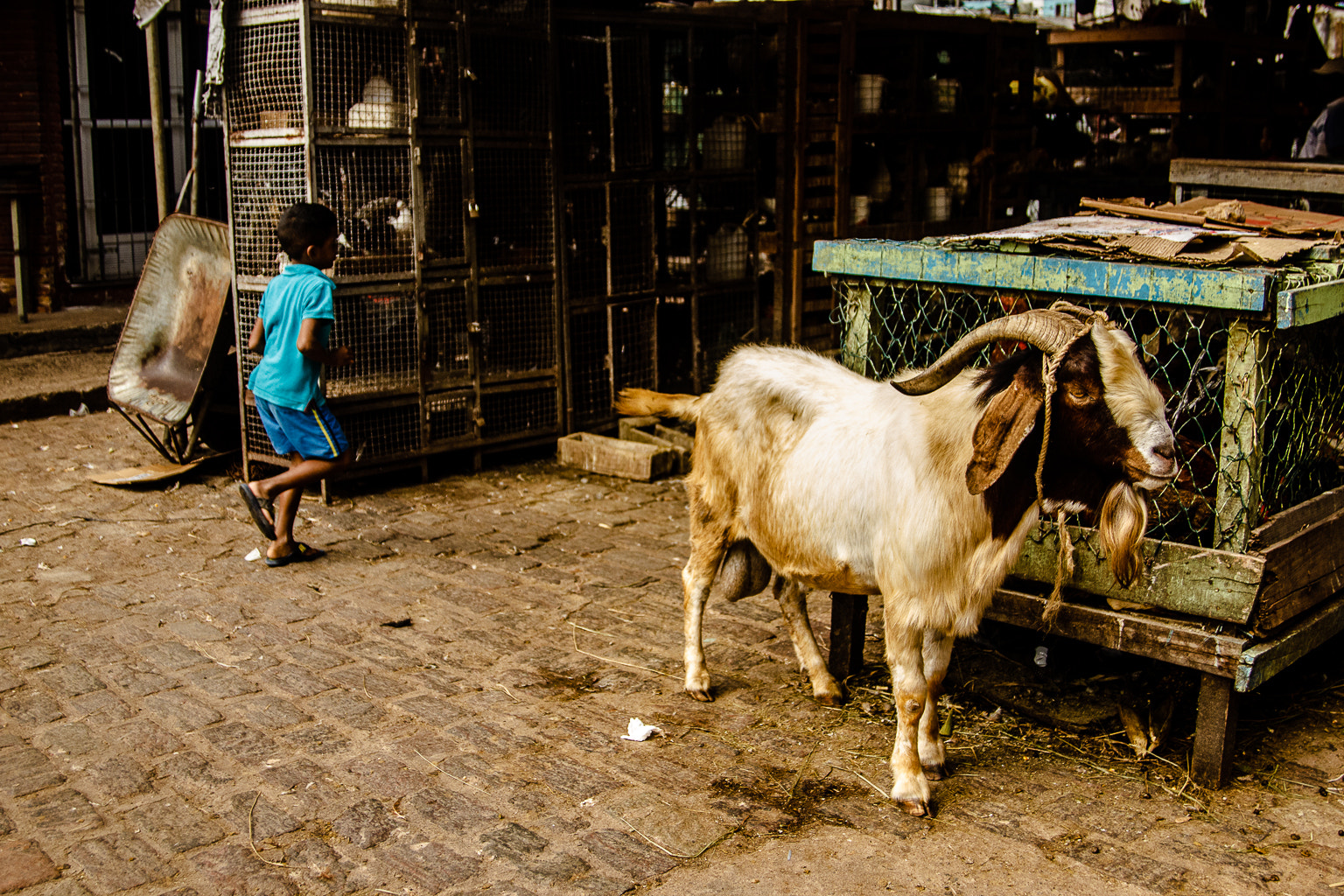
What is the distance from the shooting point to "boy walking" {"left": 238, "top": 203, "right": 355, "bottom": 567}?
6.41 meters

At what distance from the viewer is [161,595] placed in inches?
240

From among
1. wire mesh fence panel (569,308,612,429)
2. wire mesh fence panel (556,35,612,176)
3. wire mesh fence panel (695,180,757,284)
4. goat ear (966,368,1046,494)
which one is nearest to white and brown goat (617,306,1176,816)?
goat ear (966,368,1046,494)

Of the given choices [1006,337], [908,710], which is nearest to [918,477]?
[1006,337]

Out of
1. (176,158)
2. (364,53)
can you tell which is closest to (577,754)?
(364,53)

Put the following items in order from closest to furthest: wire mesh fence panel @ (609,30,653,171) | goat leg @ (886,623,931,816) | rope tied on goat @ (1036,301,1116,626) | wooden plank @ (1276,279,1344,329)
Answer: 1. rope tied on goat @ (1036,301,1116,626)
2. wooden plank @ (1276,279,1344,329)
3. goat leg @ (886,623,931,816)
4. wire mesh fence panel @ (609,30,653,171)

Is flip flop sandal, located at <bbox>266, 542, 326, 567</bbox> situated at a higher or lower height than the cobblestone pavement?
higher

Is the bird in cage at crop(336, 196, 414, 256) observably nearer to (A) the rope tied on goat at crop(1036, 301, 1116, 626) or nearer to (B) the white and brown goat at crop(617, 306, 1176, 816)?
(B) the white and brown goat at crop(617, 306, 1176, 816)

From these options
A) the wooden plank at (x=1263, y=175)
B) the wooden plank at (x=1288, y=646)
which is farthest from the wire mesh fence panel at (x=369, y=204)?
the wooden plank at (x=1288, y=646)

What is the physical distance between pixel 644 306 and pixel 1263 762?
583 cm

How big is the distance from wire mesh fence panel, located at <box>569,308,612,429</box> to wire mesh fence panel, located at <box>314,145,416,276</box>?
1487mm

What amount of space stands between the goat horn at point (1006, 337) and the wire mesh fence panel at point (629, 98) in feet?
17.4

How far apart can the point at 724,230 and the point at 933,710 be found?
6.03 metres

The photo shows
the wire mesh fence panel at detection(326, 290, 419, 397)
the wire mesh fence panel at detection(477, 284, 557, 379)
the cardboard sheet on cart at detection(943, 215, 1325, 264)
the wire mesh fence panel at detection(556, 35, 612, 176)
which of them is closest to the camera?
the cardboard sheet on cart at detection(943, 215, 1325, 264)

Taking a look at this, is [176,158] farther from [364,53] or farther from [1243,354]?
[1243,354]
